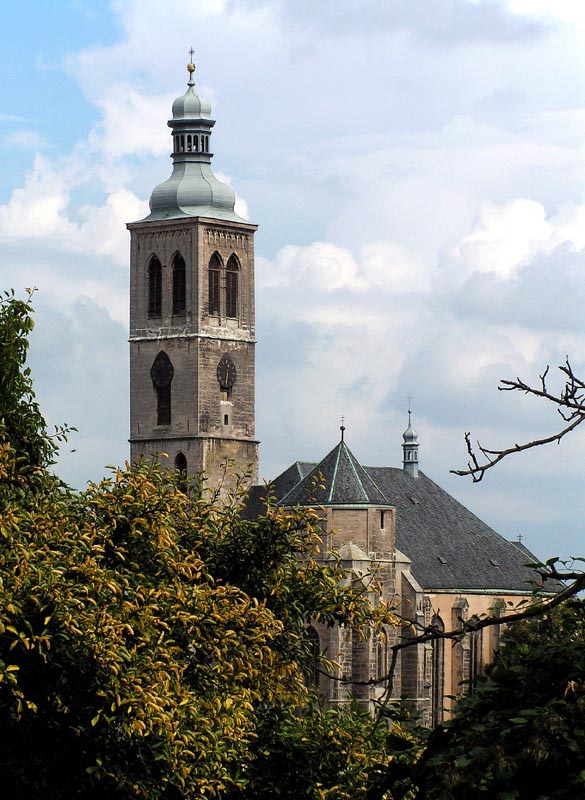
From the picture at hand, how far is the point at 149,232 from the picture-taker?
101 m

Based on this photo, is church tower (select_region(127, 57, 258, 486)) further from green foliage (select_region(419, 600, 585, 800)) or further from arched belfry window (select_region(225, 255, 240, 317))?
green foliage (select_region(419, 600, 585, 800))

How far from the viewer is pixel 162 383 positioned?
99.3 metres

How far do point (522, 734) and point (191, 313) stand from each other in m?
90.8

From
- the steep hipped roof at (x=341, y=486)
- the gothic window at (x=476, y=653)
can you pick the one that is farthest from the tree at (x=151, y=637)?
the gothic window at (x=476, y=653)

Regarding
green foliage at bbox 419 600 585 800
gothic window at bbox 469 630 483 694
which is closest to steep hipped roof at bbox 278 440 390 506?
gothic window at bbox 469 630 483 694

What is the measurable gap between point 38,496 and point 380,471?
86826 mm

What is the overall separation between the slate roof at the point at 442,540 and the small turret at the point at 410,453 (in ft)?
2.62

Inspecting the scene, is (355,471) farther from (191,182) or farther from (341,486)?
(191,182)

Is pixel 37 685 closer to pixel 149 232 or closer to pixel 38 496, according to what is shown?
pixel 38 496

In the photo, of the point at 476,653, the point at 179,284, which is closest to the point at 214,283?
the point at 179,284

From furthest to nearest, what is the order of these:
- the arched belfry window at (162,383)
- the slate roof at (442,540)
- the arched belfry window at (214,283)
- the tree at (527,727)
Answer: the slate roof at (442,540) < the arched belfry window at (214,283) < the arched belfry window at (162,383) < the tree at (527,727)

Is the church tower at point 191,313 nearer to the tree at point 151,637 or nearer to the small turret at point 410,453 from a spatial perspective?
the small turret at point 410,453

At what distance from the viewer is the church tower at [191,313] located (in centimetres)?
9819

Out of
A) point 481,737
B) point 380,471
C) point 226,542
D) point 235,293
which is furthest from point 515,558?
point 481,737
